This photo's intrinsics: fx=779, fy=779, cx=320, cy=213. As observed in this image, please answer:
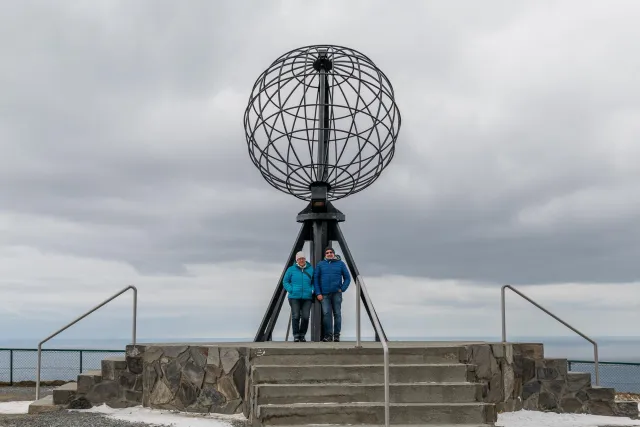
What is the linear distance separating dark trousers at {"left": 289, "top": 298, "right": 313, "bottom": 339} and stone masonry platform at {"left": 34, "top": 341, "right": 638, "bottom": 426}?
1.90 meters

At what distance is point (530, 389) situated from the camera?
10500 millimetres

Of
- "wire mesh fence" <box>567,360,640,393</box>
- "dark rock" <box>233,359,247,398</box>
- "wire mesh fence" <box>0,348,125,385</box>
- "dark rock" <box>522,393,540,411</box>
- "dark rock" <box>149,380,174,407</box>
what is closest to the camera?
"dark rock" <box>233,359,247,398</box>

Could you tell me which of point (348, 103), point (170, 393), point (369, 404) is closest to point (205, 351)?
point (170, 393)

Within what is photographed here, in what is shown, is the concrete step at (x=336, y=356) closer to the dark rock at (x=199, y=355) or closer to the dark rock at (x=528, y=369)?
the dark rock at (x=199, y=355)

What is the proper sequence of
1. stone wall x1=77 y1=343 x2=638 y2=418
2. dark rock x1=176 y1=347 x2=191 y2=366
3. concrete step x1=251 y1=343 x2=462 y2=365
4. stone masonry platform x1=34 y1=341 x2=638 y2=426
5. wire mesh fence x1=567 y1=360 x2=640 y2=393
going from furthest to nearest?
wire mesh fence x1=567 y1=360 x2=640 y2=393 < dark rock x1=176 y1=347 x2=191 y2=366 < stone wall x1=77 y1=343 x2=638 y2=418 < concrete step x1=251 y1=343 x2=462 y2=365 < stone masonry platform x1=34 y1=341 x2=638 y2=426

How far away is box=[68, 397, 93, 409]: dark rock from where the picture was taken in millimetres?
10258

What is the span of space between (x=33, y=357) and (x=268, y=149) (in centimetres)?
847

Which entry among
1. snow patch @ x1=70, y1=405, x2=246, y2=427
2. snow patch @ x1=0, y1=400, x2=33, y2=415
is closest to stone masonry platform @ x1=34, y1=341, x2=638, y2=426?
snow patch @ x1=70, y1=405, x2=246, y2=427

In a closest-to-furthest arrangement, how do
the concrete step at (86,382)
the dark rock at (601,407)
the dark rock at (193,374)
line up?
the dark rock at (193,374), the concrete step at (86,382), the dark rock at (601,407)

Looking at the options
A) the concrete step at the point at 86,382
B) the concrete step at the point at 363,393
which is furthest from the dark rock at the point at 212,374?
the concrete step at the point at 86,382

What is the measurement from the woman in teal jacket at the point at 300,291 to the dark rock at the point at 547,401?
349 centimetres

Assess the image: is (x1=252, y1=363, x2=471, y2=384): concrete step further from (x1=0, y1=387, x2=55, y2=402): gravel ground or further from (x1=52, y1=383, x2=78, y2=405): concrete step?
(x1=0, y1=387, x2=55, y2=402): gravel ground

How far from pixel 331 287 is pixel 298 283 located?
Answer: 539 mm

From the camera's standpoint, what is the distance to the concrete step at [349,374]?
28.3 feet
